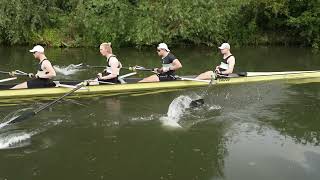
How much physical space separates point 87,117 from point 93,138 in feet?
5.76

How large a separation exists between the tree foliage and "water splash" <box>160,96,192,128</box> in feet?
39.7

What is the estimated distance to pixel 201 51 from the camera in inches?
1096

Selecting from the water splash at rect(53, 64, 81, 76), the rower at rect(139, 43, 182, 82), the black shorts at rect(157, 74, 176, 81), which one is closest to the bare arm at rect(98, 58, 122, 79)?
the rower at rect(139, 43, 182, 82)

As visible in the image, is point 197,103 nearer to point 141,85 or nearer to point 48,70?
point 141,85

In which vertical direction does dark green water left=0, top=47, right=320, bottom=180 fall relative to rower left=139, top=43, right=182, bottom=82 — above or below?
below

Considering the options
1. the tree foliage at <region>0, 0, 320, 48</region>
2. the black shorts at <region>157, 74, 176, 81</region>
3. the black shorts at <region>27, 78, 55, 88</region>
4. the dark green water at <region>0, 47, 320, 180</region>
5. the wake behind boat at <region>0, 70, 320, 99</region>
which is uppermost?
the tree foliage at <region>0, 0, 320, 48</region>

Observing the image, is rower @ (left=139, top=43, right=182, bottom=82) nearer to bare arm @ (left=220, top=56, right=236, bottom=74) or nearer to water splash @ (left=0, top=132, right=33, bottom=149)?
bare arm @ (left=220, top=56, right=236, bottom=74)

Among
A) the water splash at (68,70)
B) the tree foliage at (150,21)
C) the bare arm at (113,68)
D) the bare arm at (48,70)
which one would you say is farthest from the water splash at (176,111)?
the tree foliage at (150,21)

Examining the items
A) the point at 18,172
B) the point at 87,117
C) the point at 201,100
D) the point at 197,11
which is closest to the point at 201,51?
the point at 197,11

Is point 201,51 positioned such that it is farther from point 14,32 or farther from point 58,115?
point 58,115

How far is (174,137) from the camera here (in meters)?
11.3

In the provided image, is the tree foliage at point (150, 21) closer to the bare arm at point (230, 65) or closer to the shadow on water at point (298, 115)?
the bare arm at point (230, 65)

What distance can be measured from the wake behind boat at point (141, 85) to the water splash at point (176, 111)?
1098mm

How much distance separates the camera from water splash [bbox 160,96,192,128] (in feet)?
40.9
